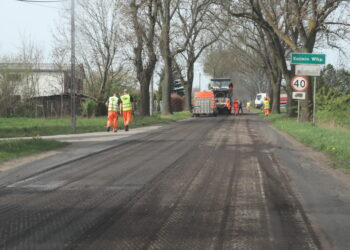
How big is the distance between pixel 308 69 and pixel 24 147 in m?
13.5

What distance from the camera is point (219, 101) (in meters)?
42.6

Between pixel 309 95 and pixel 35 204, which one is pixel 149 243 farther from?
pixel 309 95

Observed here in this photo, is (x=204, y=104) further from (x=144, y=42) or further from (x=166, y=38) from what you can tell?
(x=144, y=42)

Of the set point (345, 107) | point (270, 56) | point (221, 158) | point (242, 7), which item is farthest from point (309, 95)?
point (270, 56)

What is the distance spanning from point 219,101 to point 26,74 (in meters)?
19.6

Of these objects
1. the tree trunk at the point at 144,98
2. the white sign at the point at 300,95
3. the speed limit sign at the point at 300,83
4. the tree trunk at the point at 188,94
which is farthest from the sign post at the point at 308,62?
the tree trunk at the point at 188,94

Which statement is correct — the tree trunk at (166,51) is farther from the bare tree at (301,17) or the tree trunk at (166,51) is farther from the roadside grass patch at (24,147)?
the roadside grass patch at (24,147)

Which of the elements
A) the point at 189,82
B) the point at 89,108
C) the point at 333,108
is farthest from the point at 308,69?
the point at 189,82

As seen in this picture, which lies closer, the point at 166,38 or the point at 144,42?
the point at 144,42

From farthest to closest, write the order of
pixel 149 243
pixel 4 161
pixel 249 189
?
1. pixel 4 161
2. pixel 249 189
3. pixel 149 243

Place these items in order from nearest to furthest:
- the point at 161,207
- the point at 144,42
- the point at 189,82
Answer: the point at 161,207, the point at 144,42, the point at 189,82

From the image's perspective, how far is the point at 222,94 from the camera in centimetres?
4300

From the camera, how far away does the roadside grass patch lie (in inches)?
402

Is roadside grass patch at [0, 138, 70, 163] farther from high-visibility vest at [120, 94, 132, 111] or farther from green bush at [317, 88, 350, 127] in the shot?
green bush at [317, 88, 350, 127]
